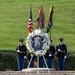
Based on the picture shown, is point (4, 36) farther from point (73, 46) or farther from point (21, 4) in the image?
point (21, 4)

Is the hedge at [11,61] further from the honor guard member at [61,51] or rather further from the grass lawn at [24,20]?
the grass lawn at [24,20]

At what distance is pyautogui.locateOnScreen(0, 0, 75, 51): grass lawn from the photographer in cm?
3206

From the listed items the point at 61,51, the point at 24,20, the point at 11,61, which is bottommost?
the point at 11,61

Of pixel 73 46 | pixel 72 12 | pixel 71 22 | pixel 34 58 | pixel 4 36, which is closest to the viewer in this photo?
pixel 34 58

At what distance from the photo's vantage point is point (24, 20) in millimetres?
37281

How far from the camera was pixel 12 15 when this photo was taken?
3897cm

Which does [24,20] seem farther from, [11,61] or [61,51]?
[61,51]

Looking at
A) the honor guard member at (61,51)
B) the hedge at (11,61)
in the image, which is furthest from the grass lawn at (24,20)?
the honor guard member at (61,51)

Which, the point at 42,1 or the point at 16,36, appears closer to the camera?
the point at 16,36

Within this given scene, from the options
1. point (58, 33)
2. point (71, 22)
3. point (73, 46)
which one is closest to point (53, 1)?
point (71, 22)

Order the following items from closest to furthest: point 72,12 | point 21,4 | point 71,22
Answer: point 71,22, point 72,12, point 21,4

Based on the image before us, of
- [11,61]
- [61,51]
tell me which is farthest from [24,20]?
[61,51]

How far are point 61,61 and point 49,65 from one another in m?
0.58

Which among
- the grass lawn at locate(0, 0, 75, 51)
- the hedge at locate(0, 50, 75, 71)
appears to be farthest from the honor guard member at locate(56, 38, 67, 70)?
the grass lawn at locate(0, 0, 75, 51)
